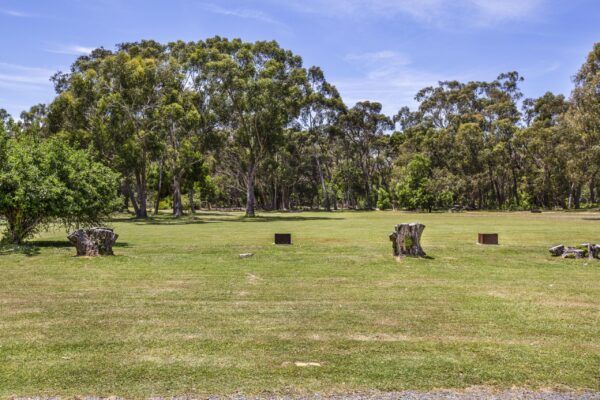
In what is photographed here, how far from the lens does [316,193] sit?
103062mm

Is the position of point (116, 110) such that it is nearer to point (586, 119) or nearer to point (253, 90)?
point (253, 90)

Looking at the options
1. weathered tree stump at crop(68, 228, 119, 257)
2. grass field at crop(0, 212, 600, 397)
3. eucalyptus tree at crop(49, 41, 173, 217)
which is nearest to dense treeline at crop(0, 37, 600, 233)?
eucalyptus tree at crop(49, 41, 173, 217)

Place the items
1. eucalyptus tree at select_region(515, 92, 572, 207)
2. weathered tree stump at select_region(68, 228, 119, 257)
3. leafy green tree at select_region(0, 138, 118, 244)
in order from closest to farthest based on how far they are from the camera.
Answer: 1. weathered tree stump at select_region(68, 228, 119, 257)
2. leafy green tree at select_region(0, 138, 118, 244)
3. eucalyptus tree at select_region(515, 92, 572, 207)

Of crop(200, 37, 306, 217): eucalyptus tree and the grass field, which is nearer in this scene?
the grass field

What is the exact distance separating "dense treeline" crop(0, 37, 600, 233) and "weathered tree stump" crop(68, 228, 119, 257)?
22.4 ft

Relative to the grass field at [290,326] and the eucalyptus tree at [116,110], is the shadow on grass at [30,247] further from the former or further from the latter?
the eucalyptus tree at [116,110]

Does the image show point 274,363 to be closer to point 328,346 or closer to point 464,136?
point 328,346

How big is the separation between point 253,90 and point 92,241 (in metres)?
36.6

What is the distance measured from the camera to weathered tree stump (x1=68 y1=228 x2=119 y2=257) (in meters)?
16.7

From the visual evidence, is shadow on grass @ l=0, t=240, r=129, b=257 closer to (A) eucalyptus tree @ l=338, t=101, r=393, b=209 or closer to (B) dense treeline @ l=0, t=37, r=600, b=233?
(B) dense treeline @ l=0, t=37, r=600, b=233

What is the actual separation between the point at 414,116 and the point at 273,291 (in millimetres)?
90018

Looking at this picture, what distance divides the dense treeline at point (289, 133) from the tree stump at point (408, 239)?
14.3 m

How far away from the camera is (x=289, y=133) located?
72000mm

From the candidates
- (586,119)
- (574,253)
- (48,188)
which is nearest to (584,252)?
(574,253)
